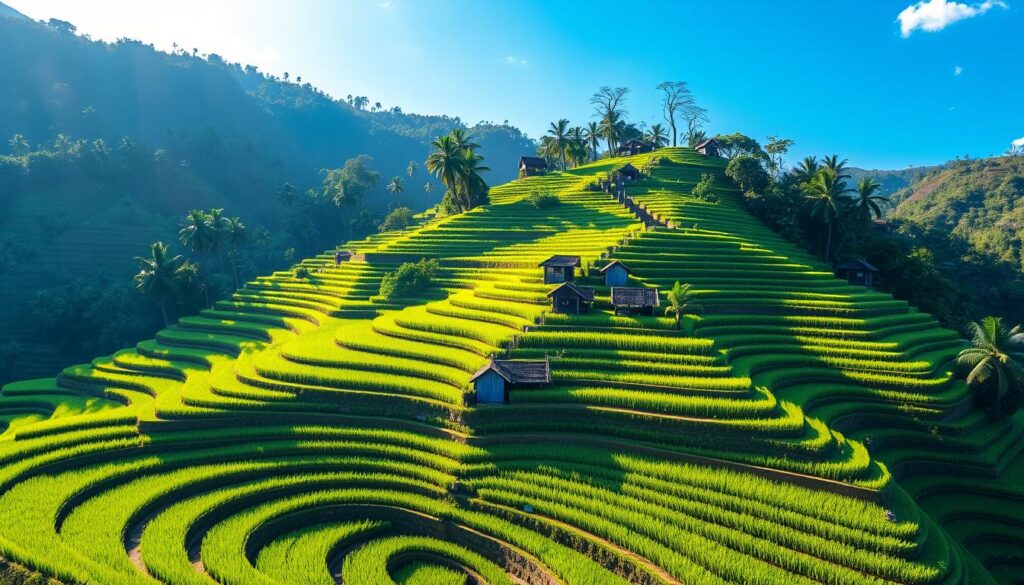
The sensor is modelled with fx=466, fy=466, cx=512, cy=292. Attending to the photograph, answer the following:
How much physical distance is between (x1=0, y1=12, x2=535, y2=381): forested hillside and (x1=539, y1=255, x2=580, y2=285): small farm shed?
1821 inches

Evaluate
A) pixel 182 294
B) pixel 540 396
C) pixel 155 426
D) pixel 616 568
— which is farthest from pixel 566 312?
pixel 182 294

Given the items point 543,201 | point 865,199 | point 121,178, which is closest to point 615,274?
point 543,201

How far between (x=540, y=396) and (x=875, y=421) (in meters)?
19.3

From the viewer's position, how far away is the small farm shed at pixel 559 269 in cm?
3500

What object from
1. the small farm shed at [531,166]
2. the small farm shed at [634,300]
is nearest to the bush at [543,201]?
the small farm shed at [531,166]

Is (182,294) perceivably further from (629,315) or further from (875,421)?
(875,421)

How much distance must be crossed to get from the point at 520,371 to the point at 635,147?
7491 cm

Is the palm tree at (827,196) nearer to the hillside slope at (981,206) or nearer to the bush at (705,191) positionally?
the bush at (705,191)

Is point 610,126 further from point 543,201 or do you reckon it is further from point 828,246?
point 828,246

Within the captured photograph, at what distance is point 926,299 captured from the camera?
44406mm

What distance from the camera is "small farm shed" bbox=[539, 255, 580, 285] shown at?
35.0 metres

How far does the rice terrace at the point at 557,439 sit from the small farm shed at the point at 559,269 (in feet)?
0.55

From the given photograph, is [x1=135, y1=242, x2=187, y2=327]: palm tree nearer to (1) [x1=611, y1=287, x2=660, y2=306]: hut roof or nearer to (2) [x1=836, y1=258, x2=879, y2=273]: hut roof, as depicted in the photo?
(1) [x1=611, y1=287, x2=660, y2=306]: hut roof

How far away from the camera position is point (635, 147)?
292 ft
